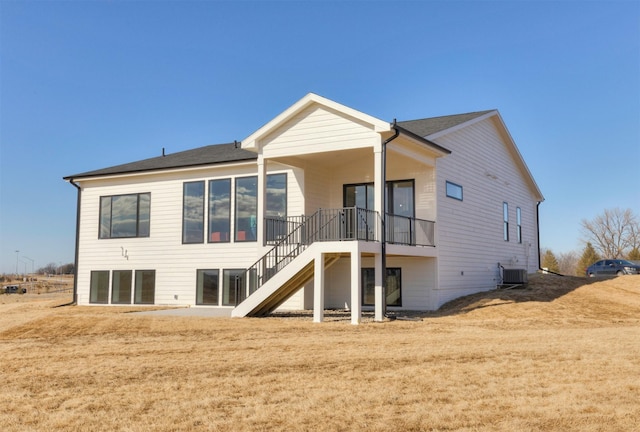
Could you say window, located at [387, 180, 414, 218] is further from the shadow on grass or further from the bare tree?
the bare tree

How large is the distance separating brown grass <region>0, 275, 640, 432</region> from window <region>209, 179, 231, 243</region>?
21.6ft

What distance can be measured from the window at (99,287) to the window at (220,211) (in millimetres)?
5116

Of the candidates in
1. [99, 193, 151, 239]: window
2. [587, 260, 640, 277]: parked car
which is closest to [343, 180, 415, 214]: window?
[99, 193, 151, 239]: window

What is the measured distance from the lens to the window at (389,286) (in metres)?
18.5

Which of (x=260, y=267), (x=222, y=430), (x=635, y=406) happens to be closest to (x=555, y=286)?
(x=260, y=267)

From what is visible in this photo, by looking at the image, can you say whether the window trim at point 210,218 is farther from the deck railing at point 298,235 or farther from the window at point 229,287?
the deck railing at point 298,235

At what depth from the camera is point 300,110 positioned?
16812mm

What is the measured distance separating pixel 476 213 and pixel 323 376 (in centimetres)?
1453

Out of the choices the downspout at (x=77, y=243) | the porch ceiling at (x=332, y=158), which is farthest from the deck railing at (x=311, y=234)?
the downspout at (x=77, y=243)

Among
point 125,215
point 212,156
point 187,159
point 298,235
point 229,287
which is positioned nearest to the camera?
point 298,235

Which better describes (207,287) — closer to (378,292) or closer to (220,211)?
(220,211)

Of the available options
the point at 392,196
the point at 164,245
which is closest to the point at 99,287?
the point at 164,245

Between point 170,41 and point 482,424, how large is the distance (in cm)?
1652

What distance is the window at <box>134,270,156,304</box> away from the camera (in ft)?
71.8
